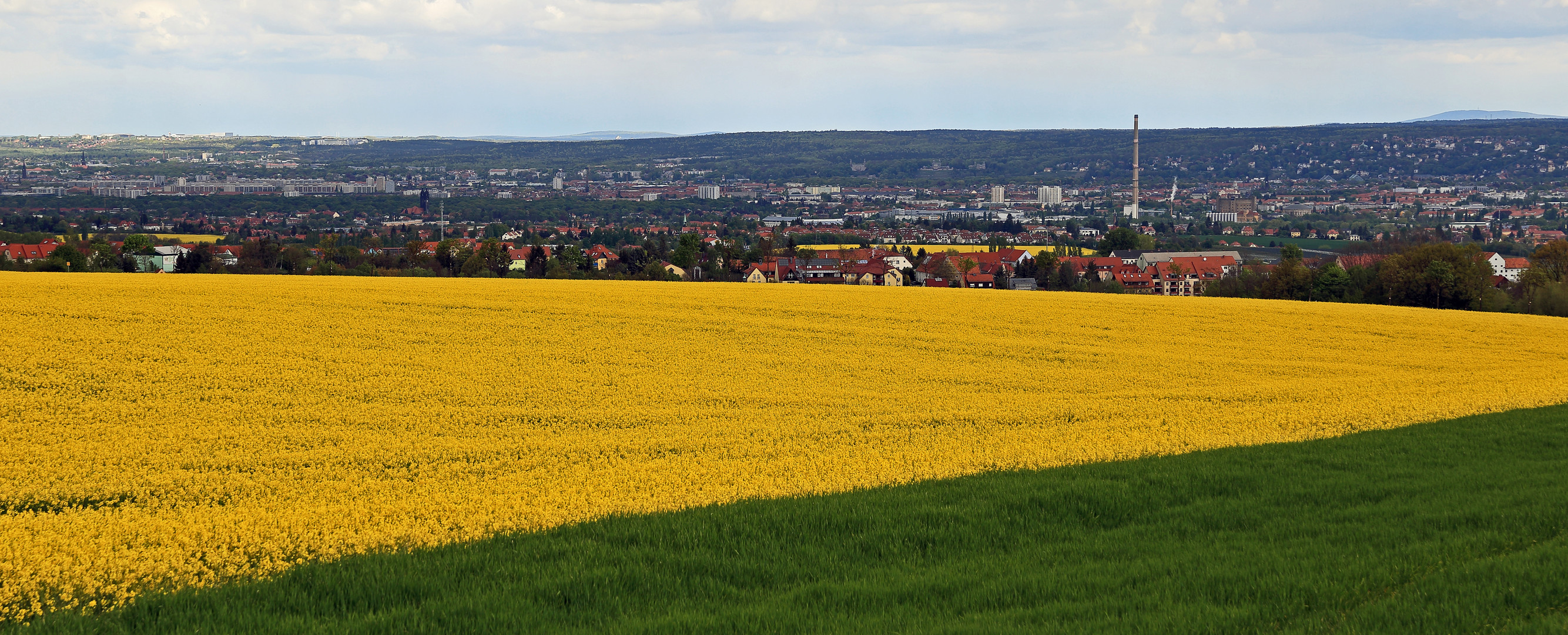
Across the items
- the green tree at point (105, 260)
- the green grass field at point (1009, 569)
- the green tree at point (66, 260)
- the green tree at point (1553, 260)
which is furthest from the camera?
the green tree at point (1553, 260)

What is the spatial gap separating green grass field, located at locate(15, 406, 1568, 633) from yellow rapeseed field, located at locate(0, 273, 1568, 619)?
1237 millimetres

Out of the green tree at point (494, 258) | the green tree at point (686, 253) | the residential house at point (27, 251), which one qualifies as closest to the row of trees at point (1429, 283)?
the green tree at point (686, 253)

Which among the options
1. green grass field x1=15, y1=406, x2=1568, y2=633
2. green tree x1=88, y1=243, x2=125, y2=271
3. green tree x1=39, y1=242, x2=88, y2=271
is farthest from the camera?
green tree x1=88, y1=243, x2=125, y2=271

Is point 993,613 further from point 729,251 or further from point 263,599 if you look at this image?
point 729,251

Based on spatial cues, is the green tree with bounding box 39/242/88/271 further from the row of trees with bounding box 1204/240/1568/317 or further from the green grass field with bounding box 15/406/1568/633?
the row of trees with bounding box 1204/240/1568/317

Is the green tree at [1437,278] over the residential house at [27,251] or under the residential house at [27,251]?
under

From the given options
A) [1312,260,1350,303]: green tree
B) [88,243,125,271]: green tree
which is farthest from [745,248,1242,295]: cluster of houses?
[88,243,125,271]: green tree

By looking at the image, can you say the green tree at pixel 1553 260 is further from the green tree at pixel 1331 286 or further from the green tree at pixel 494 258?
the green tree at pixel 494 258

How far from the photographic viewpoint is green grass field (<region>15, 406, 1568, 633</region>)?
720cm

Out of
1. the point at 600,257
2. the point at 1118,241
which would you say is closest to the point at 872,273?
the point at 600,257

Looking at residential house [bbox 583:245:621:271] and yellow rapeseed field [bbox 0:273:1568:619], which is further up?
yellow rapeseed field [bbox 0:273:1568:619]

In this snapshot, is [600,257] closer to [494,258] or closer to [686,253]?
[686,253]

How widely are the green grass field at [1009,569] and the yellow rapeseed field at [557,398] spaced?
4.06 feet

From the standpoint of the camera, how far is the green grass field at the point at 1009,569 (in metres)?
7.20
